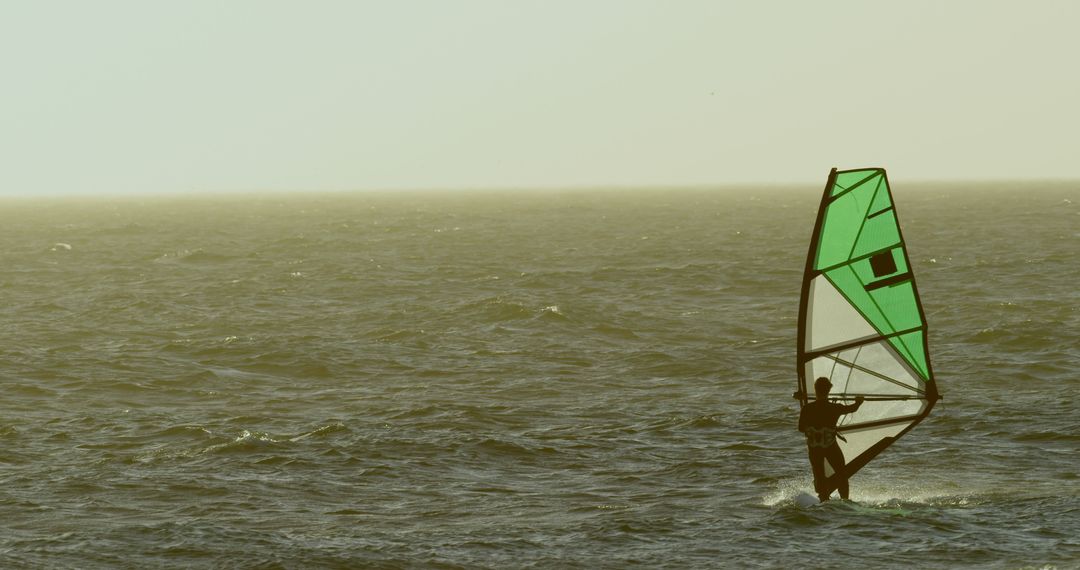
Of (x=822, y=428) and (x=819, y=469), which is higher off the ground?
(x=822, y=428)

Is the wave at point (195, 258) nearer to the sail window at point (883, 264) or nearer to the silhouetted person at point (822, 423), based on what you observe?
the silhouetted person at point (822, 423)

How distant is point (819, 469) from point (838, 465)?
296 mm

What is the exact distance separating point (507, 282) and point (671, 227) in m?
51.0

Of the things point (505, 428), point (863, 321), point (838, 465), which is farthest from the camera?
point (505, 428)

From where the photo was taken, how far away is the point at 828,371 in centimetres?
2139

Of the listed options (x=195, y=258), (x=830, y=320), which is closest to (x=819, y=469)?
(x=830, y=320)

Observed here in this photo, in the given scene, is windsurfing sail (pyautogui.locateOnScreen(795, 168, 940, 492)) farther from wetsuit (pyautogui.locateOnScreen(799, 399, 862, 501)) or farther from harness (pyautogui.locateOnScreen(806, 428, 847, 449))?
harness (pyautogui.locateOnScreen(806, 428, 847, 449))

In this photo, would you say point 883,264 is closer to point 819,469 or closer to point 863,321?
point 863,321

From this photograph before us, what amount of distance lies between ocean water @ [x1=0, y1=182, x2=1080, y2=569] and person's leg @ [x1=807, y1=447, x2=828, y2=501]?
0.25m

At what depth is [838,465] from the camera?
854 inches

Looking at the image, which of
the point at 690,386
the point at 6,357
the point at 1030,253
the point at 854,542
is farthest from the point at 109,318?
the point at 1030,253

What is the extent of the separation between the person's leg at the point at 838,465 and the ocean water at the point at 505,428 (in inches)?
12.5

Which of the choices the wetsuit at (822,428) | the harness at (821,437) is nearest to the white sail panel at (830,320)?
the wetsuit at (822,428)

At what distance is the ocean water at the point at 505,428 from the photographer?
20453mm
